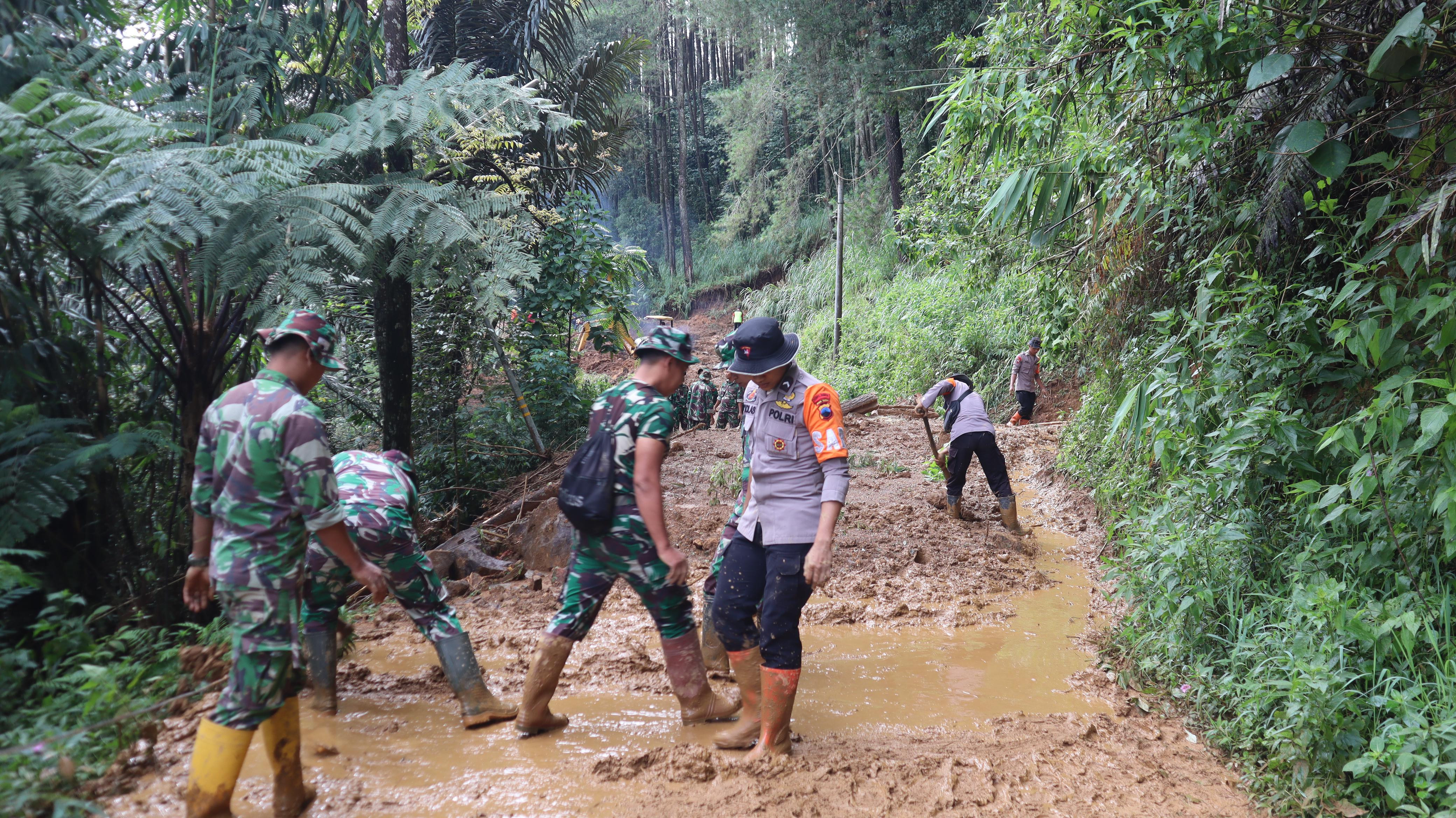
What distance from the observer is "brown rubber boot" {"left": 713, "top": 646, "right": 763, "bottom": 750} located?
3.75 meters

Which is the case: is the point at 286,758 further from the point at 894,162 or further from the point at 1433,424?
the point at 894,162

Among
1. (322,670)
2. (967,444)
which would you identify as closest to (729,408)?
(967,444)

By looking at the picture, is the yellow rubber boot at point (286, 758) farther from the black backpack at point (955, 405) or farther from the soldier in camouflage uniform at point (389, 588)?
the black backpack at point (955, 405)

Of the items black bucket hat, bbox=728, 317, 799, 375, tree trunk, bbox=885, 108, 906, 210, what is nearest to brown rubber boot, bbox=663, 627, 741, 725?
black bucket hat, bbox=728, 317, 799, 375

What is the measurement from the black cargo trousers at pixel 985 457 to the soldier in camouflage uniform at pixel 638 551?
4.64m

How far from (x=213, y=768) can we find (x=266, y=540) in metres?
0.83

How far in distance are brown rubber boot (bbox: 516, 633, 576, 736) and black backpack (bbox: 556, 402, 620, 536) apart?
0.55m

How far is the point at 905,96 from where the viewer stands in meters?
20.6

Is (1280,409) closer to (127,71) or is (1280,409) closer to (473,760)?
(473,760)

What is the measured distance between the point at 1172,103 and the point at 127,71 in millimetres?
6628

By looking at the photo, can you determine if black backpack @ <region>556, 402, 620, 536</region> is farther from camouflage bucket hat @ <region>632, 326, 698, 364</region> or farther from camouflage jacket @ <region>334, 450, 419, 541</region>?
camouflage jacket @ <region>334, 450, 419, 541</region>

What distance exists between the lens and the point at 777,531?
370 centimetres

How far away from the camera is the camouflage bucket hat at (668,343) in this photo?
3664 millimetres

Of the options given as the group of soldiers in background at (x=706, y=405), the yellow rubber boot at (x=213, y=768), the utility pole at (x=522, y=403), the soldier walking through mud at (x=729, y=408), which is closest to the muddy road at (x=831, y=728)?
the yellow rubber boot at (x=213, y=768)
